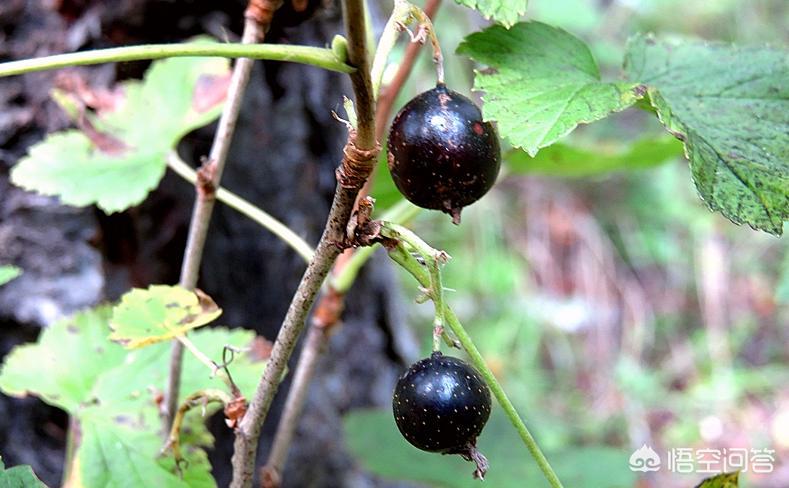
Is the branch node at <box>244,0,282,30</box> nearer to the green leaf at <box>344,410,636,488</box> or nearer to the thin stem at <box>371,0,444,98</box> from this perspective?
the thin stem at <box>371,0,444,98</box>

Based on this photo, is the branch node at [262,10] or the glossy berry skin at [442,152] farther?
the branch node at [262,10]

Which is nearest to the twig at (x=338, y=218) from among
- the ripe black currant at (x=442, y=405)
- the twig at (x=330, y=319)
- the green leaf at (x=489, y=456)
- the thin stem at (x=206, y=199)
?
the ripe black currant at (x=442, y=405)

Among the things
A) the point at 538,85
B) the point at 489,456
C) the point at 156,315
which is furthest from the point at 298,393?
the point at 489,456

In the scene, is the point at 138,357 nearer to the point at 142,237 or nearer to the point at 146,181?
the point at 146,181

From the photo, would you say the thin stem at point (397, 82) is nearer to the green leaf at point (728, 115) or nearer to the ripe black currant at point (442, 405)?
the green leaf at point (728, 115)

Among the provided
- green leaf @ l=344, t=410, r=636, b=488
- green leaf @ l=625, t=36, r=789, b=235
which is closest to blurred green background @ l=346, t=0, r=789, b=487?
green leaf @ l=344, t=410, r=636, b=488

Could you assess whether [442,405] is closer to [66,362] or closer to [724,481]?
[724,481]

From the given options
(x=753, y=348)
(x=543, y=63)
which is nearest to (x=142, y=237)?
(x=543, y=63)
